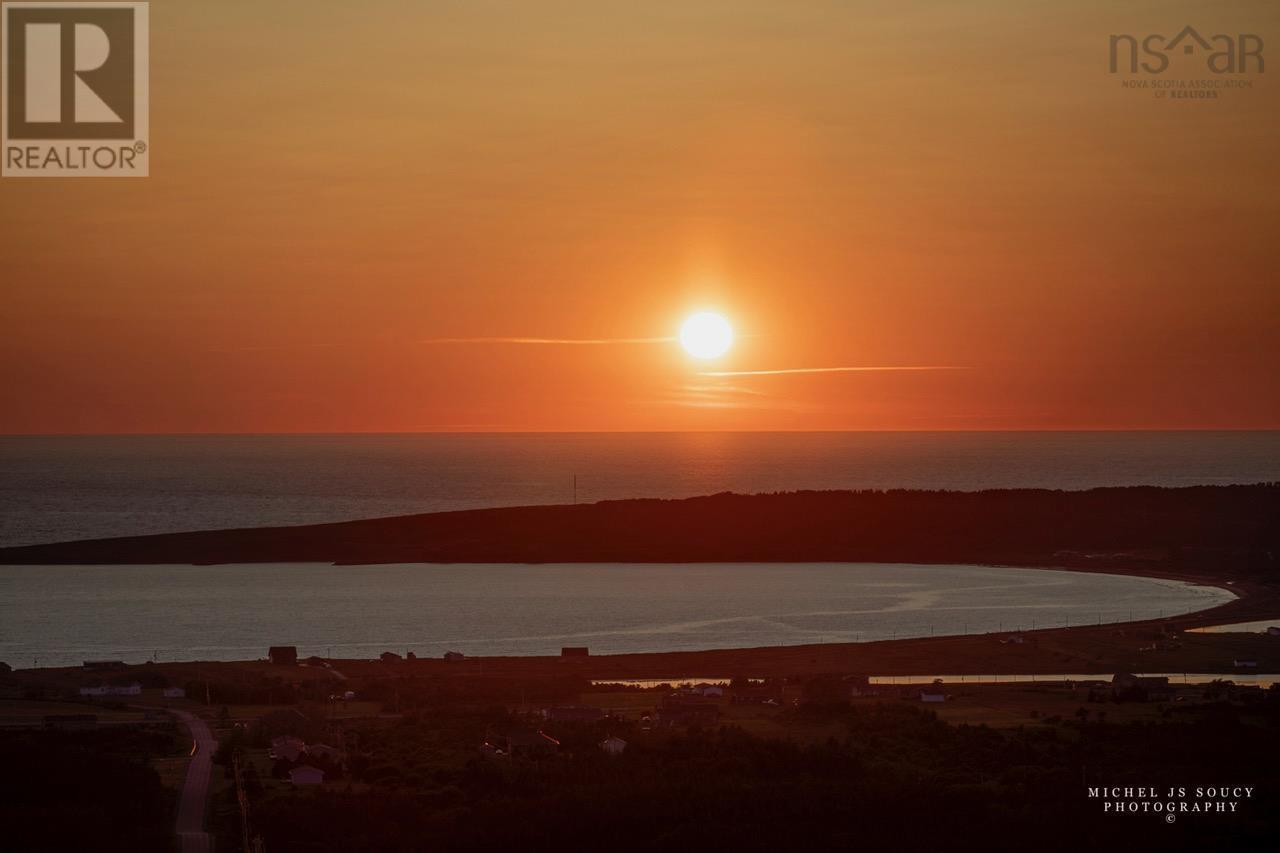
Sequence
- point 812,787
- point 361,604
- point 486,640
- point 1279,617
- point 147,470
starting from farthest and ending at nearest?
point 147,470
point 361,604
point 1279,617
point 486,640
point 812,787

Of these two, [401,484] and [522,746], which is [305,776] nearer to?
[522,746]

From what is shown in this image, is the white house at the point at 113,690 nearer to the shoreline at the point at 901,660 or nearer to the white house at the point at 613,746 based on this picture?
the shoreline at the point at 901,660

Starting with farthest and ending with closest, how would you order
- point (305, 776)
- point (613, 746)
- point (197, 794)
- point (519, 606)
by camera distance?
point (519, 606) < point (613, 746) < point (305, 776) < point (197, 794)

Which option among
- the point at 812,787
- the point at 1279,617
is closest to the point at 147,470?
the point at 1279,617

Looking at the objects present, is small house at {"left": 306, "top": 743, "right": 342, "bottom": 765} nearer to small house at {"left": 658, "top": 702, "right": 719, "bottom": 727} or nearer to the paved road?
the paved road

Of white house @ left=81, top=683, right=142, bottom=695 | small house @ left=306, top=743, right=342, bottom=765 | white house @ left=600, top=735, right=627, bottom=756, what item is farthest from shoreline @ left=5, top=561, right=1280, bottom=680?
white house @ left=600, top=735, right=627, bottom=756

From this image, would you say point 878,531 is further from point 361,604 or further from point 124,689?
point 124,689

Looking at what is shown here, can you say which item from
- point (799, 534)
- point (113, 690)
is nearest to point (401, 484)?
point (799, 534)
